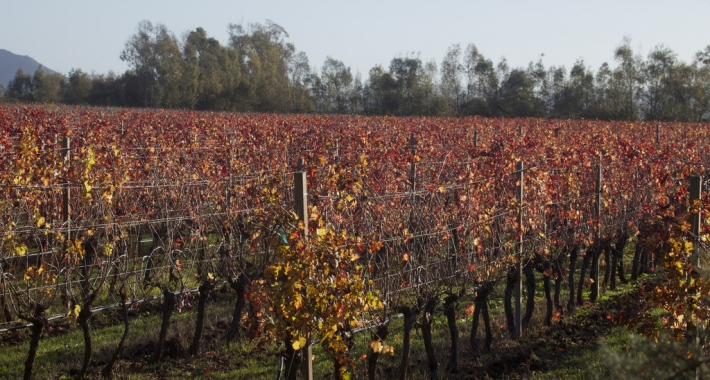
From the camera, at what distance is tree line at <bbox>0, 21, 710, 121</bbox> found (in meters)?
40.8

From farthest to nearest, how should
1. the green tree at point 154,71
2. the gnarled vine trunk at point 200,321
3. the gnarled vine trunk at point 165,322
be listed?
the green tree at point 154,71 → the gnarled vine trunk at point 200,321 → the gnarled vine trunk at point 165,322

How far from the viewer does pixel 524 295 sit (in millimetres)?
7441

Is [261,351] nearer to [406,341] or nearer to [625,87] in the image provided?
[406,341]

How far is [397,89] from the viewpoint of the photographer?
150 feet

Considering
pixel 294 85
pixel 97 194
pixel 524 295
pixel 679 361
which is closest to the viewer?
pixel 679 361

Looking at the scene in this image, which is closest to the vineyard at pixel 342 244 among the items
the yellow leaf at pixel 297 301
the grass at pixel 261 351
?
the yellow leaf at pixel 297 301

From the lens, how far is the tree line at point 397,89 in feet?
134

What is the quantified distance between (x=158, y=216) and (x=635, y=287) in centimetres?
585

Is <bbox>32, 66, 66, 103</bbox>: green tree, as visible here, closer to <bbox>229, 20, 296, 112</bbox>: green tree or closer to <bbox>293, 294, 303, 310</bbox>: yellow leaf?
<bbox>229, 20, 296, 112</bbox>: green tree

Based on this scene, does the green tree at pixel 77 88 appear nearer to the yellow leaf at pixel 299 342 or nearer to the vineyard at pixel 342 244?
the vineyard at pixel 342 244

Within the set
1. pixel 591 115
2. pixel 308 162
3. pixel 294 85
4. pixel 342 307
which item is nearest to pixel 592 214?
pixel 308 162

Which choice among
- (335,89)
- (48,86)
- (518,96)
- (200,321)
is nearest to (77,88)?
(48,86)

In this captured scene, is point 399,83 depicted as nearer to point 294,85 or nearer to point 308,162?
point 294,85

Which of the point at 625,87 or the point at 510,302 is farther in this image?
the point at 625,87
